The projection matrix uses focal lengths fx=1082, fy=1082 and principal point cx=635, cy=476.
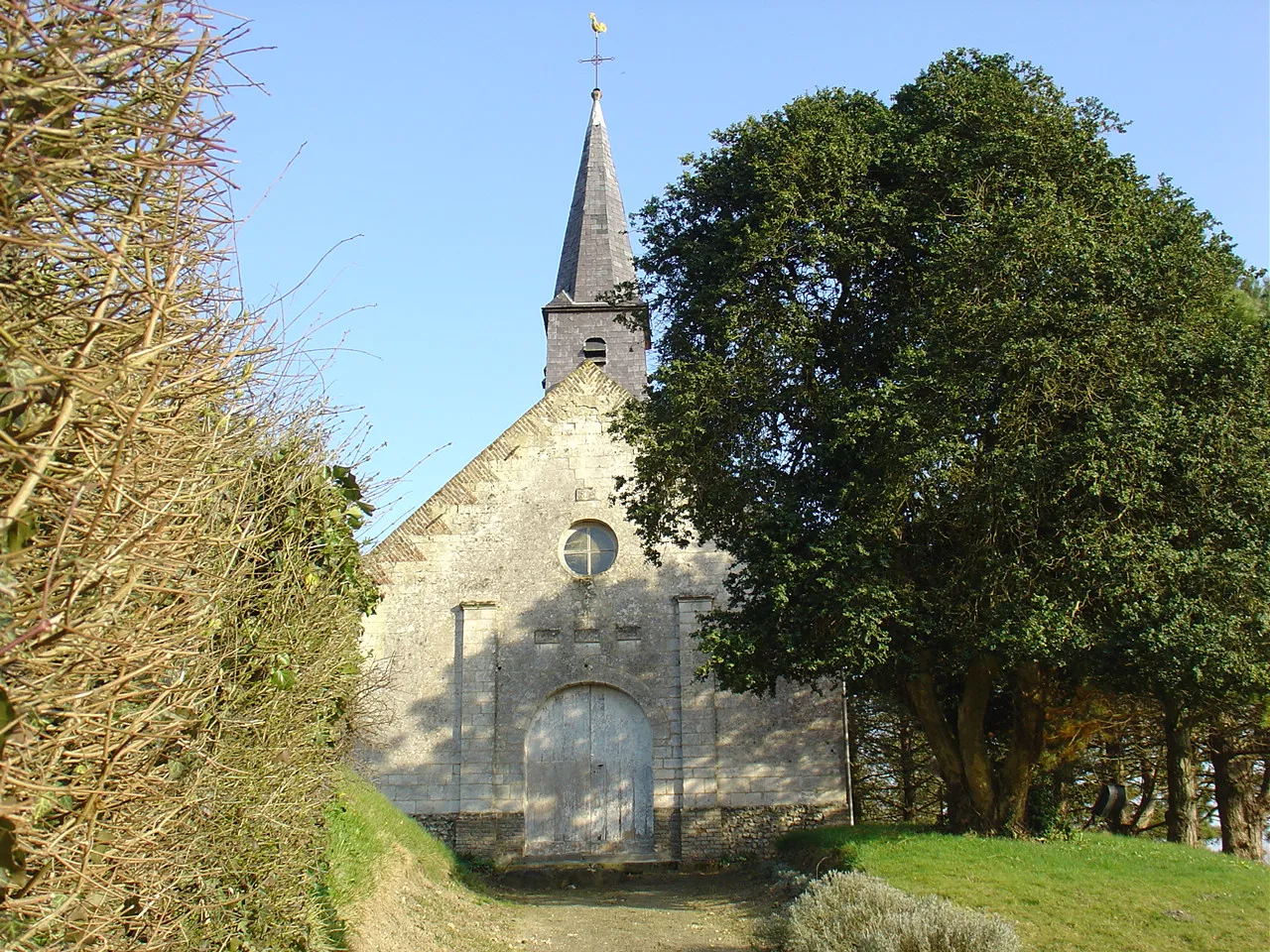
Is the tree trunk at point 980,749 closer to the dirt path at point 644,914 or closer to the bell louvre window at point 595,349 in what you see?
the dirt path at point 644,914

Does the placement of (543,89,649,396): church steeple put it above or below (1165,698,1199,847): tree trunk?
above

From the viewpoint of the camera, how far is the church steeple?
82.6 ft

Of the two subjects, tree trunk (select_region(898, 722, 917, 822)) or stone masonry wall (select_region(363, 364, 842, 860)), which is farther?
tree trunk (select_region(898, 722, 917, 822))

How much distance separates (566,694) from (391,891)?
801 centimetres

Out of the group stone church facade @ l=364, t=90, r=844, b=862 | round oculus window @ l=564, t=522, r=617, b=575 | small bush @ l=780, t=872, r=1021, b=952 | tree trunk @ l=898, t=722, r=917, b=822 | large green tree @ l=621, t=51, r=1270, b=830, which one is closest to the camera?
small bush @ l=780, t=872, r=1021, b=952

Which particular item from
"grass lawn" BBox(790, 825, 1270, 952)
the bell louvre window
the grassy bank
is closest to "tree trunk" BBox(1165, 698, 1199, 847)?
"grass lawn" BBox(790, 825, 1270, 952)

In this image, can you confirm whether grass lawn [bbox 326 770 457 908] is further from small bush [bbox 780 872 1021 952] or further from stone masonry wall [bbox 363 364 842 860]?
small bush [bbox 780 872 1021 952]

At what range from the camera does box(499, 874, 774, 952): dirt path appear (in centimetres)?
1012

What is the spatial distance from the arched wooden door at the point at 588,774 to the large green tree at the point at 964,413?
5.53m

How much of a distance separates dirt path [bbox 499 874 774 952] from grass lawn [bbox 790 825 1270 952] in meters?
1.53

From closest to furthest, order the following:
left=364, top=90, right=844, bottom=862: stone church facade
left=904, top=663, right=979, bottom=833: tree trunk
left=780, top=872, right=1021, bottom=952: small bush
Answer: left=780, top=872, right=1021, bottom=952: small bush
left=904, top=663, right=979, bottom=833: tree trunk
left=364, top=90, right=844, bottom=862: stone church facade

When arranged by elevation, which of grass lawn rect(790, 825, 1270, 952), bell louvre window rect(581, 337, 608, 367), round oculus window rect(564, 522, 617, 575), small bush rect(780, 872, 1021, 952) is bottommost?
grass lawn rect(790, 825, 1270, 952)

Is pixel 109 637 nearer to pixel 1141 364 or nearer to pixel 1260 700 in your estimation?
pixel 1141 364

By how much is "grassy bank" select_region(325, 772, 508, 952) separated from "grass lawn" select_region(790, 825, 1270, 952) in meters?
4.20
